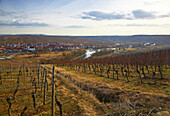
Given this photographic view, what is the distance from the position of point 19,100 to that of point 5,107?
102 cm

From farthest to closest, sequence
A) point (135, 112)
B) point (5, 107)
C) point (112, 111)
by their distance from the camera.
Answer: point (5, 107) < point (112, 111) < point (135, 112)

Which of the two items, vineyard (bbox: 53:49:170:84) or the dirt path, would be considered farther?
vineyard (bbox: 53:49:170:84)

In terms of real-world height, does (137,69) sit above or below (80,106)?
above

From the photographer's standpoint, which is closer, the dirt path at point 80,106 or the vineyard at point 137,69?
the dirt path at point 80,106

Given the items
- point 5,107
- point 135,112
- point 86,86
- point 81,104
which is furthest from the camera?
point 86,86

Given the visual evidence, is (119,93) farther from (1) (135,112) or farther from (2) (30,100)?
(2) (30,100)

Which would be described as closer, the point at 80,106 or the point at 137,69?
the point at 80,106

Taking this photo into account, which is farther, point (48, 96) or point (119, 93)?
point (119, 93)

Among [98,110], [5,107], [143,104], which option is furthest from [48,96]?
[143,104]

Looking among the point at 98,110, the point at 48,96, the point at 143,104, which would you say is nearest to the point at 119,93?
the point at 143,104

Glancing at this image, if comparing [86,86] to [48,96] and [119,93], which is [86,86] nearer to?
[119,93]

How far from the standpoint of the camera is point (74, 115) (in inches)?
262

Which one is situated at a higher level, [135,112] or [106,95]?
[135,112]

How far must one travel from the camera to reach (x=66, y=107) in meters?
7.60
